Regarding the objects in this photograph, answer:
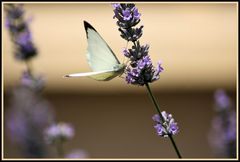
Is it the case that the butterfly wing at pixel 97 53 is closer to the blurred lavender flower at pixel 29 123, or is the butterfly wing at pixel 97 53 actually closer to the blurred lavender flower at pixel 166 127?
the blurred lavender flower at pixel 166 127

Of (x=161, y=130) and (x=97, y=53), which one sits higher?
(x=97, y=53)

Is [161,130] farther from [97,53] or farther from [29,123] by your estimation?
[29,123]

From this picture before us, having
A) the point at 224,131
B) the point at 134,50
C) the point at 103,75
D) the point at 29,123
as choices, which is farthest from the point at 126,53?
the point at 224,131

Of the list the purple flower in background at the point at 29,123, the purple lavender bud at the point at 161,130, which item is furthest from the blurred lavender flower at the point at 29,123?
the purple lavender bud at the point at 161,130

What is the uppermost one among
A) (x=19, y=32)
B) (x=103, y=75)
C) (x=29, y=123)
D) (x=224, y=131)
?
(x=19, y=32)

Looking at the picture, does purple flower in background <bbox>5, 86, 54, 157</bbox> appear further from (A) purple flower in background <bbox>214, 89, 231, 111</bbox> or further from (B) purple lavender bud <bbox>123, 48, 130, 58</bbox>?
(A) purple flower in background <bbox>214, 89, 231, 111</bbox>

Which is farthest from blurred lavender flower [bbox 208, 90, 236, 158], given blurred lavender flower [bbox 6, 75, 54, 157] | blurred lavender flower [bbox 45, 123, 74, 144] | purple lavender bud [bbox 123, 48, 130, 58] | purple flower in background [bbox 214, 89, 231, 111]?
purple lavender bud [bbox 123, 48, 130, 58]

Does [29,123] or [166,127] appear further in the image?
[29,123]
